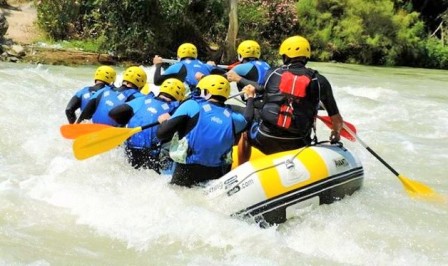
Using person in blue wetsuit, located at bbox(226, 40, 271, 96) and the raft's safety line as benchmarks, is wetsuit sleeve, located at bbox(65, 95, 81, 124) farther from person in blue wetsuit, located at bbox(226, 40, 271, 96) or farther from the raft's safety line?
the raft's safety line

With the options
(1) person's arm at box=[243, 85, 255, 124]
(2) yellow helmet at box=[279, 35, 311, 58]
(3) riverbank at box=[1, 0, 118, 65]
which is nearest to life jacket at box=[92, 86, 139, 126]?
(1) person's arm at box=[243, 85, 255, 124]

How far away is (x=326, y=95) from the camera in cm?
450

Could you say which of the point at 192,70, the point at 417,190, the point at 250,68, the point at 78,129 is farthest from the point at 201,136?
the point at 192,70

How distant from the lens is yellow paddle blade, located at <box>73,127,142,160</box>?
4.78 metres

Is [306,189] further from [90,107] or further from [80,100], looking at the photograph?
[80,100]

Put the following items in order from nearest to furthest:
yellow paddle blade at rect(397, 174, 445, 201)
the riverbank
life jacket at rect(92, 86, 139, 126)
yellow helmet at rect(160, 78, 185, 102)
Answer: yellow helmet at rect(160, 78, 185, 102) < yellow paddle blade at rect(397, 174, 445, 201) < life jacket at rect(92, 86, 139, 126) < the riverbank

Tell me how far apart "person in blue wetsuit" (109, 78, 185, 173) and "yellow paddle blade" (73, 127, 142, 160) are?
0.67 ft

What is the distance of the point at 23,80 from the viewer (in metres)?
9.90

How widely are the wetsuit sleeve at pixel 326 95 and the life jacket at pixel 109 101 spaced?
1.84 meters

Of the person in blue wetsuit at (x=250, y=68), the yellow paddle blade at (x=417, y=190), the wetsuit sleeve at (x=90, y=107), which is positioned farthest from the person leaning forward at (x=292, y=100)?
the wetsuit sleeve at (x=90, y=107)

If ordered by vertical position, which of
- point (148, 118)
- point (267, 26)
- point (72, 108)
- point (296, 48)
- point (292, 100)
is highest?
point (296, 48)

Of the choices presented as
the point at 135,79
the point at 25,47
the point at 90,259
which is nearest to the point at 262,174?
the point at 90,259

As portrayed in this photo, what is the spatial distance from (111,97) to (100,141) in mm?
758

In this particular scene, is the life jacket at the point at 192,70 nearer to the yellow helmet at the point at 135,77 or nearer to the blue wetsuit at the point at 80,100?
the yellow helmet at the point at 135,77
